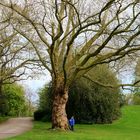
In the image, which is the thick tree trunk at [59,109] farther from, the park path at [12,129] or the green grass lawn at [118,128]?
the park path at [12,129]

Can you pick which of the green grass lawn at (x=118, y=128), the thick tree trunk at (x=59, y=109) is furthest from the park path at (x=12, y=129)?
the thick tree trunk at (x=59, y=109)

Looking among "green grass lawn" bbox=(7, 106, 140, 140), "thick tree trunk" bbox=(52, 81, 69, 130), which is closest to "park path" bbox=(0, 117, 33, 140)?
"green grass lawn" bbox=(7, 106, 140, 140)

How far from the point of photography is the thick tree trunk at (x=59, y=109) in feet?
118

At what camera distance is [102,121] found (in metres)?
48.7

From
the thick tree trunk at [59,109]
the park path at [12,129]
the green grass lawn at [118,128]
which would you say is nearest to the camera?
the park path at [12,129]

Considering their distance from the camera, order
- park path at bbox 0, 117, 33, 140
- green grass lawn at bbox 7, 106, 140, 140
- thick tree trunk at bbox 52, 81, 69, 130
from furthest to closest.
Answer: thick tree trunk at bbox 52, 81, 69, 130 < green grass lawn at bbox 7, 106, 140, 140 < park path at bbox 0, 117, 33, 140

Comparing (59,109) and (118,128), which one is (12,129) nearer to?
(59,109)

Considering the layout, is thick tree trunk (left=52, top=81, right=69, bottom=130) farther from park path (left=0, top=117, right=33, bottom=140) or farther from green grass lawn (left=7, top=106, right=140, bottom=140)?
park path (left=0, top=117, right=33, bottom=140)

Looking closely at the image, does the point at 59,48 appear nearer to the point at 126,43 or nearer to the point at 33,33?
the point at 33,33

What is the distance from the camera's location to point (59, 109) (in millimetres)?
36375

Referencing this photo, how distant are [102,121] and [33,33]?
13.5 m

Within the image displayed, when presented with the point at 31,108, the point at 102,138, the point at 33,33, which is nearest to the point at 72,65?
the point at 33,33

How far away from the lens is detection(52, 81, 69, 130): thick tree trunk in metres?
35.9

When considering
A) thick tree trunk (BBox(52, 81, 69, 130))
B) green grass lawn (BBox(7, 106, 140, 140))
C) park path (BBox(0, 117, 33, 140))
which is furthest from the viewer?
thick tree trunk (BBox(52, 81, 69, 130))
